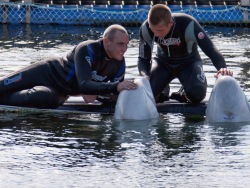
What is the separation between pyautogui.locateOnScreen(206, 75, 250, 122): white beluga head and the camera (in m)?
9.02

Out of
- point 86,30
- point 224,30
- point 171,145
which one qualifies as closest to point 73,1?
point 86,30

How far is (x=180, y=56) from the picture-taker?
9844mm

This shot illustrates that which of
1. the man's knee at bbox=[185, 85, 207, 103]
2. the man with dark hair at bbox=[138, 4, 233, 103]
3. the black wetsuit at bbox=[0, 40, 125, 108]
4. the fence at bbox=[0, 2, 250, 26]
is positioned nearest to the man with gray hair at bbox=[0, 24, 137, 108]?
the black wetsuit at bbox=[0, 40, 125, 108]

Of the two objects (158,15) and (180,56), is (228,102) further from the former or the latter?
(158,15)

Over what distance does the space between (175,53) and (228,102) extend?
3.46 ft

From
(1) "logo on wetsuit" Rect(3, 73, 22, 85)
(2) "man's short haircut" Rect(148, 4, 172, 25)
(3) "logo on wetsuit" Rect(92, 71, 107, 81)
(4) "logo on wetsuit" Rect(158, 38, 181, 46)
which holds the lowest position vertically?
(1) "logo on wetsuit" Rect(3, 73, 22, 85)

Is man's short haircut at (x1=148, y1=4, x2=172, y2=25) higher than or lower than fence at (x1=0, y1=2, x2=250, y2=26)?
higher

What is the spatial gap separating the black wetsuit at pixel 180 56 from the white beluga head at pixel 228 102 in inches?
11.1

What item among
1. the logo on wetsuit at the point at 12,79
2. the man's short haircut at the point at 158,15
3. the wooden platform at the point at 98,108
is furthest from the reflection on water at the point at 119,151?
the man's short haircut at the point at 158,15

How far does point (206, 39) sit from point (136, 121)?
1160mm

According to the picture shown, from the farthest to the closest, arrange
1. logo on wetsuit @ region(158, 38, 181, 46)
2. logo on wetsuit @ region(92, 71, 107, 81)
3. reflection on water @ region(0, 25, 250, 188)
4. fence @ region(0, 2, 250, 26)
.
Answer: fence @ region(0, 2, 250, 26), logo on wetsuit @ region(158, 38, 181, 46), logo on wetsuit @ region(92, 71, 107, 81), reflection on water @ region(0, 25, 250, 188)

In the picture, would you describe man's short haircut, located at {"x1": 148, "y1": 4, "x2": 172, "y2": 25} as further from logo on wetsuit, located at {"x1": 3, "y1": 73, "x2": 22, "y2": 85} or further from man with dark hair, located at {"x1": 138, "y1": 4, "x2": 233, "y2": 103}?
logo on wetsuit, located at {"x1": 3, "y1": 73, "x2": 22, "y2": 85}

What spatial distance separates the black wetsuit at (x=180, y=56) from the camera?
941 centimetres

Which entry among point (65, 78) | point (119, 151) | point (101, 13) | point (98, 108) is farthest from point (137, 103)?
point (101, 13)
